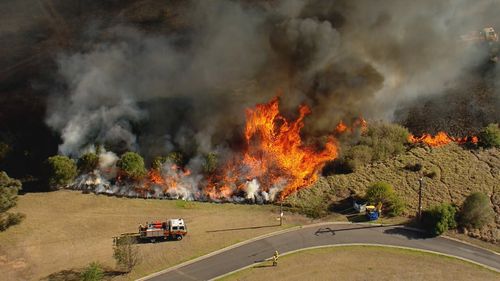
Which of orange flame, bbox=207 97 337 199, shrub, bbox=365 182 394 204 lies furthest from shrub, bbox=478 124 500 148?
orange flame, bbox=207 97 337 199

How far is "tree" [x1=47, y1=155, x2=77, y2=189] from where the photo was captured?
5766cm

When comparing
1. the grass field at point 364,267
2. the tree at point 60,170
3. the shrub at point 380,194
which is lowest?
the grass field at point 364,267

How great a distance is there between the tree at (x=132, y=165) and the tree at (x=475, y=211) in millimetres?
35484

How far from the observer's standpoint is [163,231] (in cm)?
5162

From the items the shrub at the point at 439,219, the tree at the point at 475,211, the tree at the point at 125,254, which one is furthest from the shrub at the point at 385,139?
the tree at the point at 125,254

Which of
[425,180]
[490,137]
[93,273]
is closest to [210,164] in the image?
[93,273]

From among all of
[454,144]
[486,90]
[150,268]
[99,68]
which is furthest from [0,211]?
[486,90]

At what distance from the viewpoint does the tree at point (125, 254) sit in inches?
1841

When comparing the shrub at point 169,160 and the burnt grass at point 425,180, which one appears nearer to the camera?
the burnt grass at point 425,180

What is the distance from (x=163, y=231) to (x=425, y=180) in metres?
31.1

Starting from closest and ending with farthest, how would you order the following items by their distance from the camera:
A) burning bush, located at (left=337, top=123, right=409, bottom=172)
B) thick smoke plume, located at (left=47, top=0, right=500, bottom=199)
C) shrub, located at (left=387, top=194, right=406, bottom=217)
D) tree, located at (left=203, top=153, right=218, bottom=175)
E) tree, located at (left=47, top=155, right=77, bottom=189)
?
shrub, located at (left=387, top=194, right=406, bottom=217) < tree, located at (left=47, top=155, right=77, bottom=189) < tree, located at (left=203, top=153, right=218, bottom=175) < burning bush, located at (left=337, top=123, right=409, bottom=172) < thick smoke plume, located at (left=47, top=0, right=500, bottom=199)

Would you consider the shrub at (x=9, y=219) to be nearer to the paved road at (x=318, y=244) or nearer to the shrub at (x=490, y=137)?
the paved road at (x=318, y=244)

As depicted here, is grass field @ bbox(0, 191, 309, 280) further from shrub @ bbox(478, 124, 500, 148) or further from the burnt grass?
shrub @ bbox(478, 124, 500, 148)

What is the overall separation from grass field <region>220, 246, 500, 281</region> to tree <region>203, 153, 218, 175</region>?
585 inches
